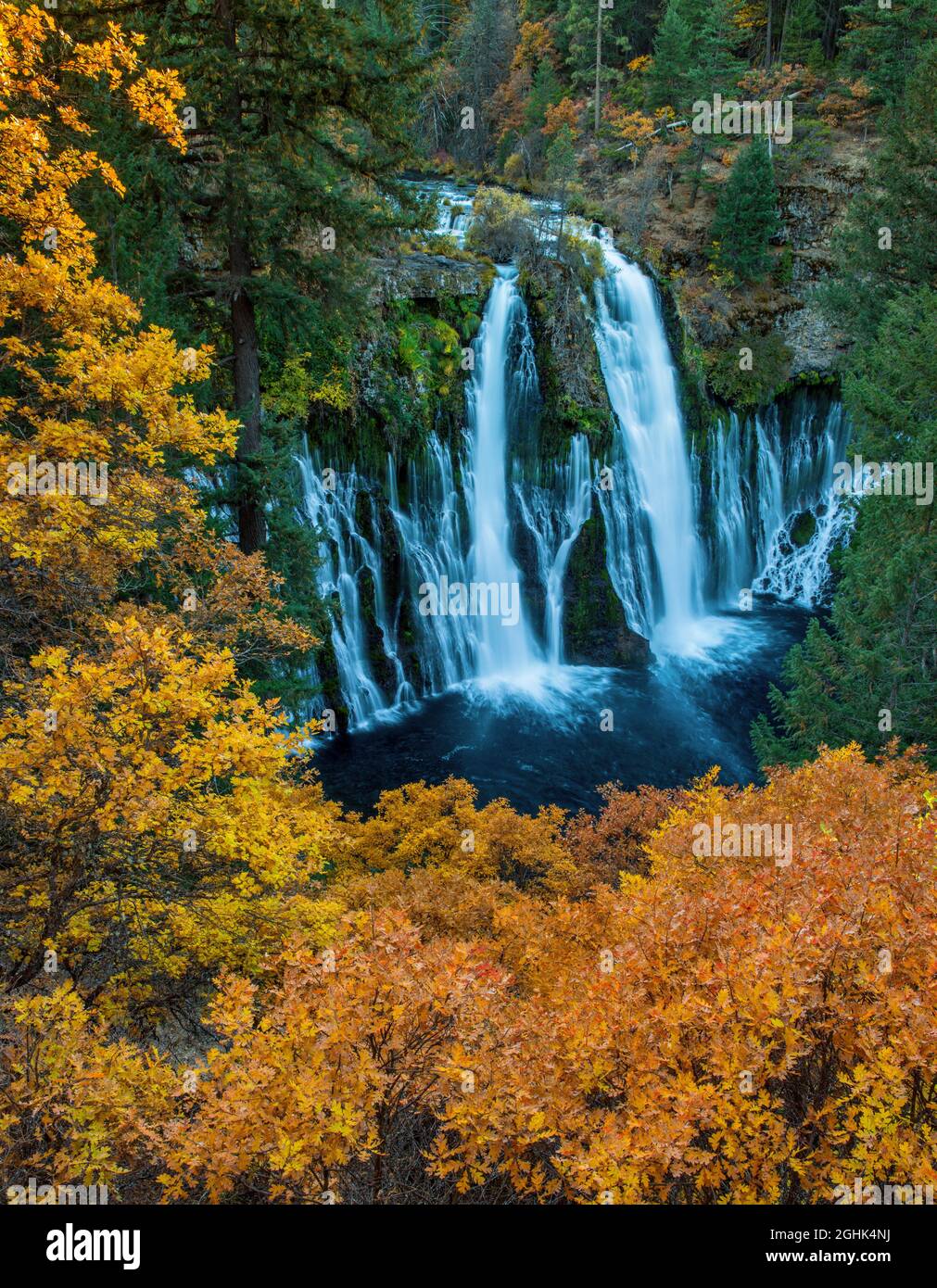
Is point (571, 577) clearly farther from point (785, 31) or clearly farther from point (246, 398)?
point (785, 31)

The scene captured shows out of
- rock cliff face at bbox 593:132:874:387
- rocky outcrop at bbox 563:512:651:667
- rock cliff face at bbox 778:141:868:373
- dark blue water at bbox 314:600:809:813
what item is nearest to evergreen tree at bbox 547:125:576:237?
rock cliff face at bbox 593:132:874:387

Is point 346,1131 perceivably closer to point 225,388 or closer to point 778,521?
point 225,388

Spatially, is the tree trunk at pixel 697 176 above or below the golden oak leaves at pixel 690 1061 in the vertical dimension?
above

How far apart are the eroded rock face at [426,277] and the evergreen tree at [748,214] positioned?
12.4m

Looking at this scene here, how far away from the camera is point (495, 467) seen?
20938mm

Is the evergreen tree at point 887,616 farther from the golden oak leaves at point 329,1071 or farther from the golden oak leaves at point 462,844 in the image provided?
the golden oak leaves at point 329,1071

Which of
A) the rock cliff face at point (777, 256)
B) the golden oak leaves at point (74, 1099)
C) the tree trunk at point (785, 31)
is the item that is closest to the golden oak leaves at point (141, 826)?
the golden oak leaves at point (74, 1099)

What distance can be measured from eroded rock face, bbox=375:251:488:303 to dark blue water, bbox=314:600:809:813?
34.0ft

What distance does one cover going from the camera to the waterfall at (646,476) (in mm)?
23094

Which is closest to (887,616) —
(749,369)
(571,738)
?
(571,738)

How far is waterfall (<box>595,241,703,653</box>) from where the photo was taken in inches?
909

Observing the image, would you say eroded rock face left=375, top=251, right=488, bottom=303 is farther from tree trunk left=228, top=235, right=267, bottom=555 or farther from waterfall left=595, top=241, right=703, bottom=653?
tree trunk left=228, top=235, right=267, bottom=555

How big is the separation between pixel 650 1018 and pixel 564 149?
31.1 metres
